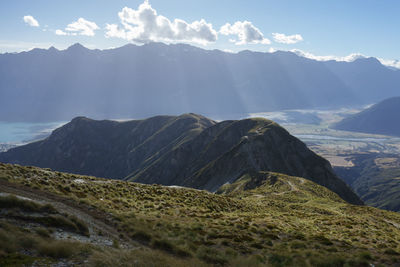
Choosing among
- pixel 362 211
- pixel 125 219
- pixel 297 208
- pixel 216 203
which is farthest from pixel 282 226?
pixel 362 211

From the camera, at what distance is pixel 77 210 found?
2206cm

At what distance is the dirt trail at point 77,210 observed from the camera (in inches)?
744

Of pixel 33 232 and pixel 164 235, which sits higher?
pixel 33 232

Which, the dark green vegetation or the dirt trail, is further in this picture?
the dirt trail

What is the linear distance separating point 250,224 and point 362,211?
101 feet

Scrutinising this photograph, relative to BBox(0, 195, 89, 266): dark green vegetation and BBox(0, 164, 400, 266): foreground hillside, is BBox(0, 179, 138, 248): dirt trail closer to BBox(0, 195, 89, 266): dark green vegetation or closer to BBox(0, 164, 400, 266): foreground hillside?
BBox(0, 164, 400, 266): foreground hillside

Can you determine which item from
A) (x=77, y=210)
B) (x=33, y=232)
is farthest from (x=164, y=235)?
(x=33, y=232)

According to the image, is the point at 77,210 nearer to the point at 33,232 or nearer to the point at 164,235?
the point at 33,232

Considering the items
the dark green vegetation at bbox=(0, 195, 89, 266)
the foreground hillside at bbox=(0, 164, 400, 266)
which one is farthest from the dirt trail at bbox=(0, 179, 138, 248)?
the dark green vegetation at bbox=(0, 195, 89, 266)

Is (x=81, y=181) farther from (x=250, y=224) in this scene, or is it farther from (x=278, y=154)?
(x=278, y=154)

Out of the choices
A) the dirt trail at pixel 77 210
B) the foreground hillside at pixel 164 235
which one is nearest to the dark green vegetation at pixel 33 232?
the foreground hillside at pixel 164 235

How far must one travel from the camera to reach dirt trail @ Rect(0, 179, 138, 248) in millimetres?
18891

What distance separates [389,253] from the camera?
21.3 metres

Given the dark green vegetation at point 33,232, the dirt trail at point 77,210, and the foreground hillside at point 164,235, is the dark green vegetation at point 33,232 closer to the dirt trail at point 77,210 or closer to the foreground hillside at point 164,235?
the foreground hillside at point 164,235
